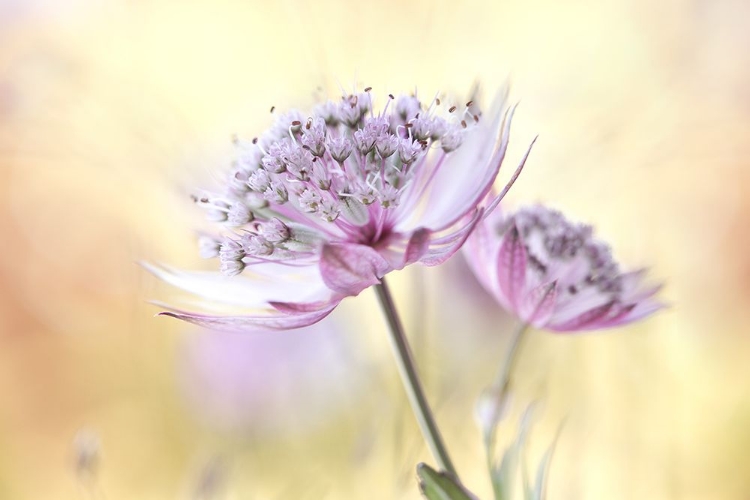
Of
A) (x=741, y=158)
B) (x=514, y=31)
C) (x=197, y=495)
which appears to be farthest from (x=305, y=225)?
(x=741, y=158)

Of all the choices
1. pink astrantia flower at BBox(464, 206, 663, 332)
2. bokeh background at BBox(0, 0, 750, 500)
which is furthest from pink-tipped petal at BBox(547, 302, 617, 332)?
bokeh background at BBox(0, 0, 750, 500)

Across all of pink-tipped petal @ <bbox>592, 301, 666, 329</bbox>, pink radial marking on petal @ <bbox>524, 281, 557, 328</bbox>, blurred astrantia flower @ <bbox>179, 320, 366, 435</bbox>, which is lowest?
blurred astrantia flower @ <bbox>179, 320, 366, 435</bbox>

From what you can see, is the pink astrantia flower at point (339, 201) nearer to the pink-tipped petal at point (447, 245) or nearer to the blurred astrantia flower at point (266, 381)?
the pink-tipped petal at point (447, 245)

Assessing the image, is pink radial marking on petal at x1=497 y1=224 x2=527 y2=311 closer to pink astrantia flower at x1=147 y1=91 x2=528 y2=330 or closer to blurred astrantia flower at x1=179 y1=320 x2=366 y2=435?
pink astrantia flower at x1=147 y1=91 x2=528 y2=330

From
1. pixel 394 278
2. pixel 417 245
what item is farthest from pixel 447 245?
pixel 394 278

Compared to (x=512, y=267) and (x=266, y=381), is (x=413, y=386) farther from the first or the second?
(x=266, y=381)

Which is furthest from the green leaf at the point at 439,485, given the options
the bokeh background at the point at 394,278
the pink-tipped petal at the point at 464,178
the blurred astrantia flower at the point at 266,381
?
the blurred astrantia flower at the point at 266,381

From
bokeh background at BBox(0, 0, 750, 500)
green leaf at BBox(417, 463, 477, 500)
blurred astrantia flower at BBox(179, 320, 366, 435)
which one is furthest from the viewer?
blurred astrantia flower at BBox(179, 320, 366, 435)
